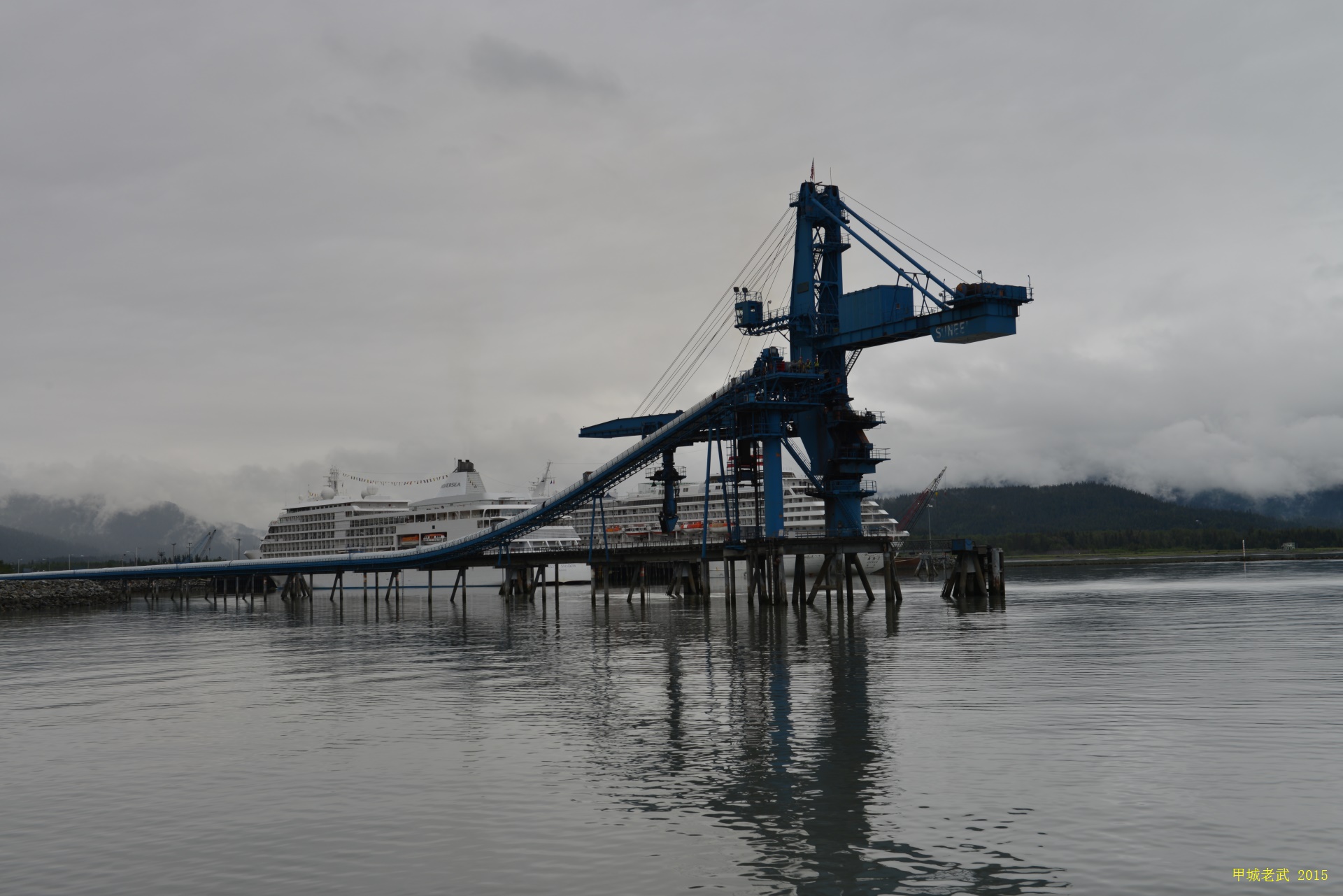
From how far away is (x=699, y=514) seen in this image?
132 m

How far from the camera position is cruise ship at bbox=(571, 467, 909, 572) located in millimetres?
123875

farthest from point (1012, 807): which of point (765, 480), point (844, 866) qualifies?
point (765, 480)

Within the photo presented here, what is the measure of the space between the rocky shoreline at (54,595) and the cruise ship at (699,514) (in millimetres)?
55296

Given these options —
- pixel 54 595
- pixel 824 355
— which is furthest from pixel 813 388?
pixel 54 595

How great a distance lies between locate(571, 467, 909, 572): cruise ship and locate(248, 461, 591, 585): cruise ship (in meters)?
7.94

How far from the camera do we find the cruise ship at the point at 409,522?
392 feet

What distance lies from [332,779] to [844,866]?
9897 millimetres

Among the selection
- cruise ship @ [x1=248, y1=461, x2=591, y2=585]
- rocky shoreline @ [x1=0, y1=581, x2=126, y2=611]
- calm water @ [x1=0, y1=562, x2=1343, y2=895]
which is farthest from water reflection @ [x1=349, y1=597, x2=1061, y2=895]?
rocky shoreline @ [x1=0, y1=581, x2=126, y2=611]

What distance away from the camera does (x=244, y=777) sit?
64.0 ft

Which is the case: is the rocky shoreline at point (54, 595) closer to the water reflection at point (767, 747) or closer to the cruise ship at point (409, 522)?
the cruise ship at point (409, 522)

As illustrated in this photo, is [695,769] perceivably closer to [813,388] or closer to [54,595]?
[813,388]

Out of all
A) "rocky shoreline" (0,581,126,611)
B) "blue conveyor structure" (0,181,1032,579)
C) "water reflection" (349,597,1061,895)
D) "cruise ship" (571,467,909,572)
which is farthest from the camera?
"cruise ship" (571,467,909,572)

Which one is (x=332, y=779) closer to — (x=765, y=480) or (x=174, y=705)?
(x=174, y=705)

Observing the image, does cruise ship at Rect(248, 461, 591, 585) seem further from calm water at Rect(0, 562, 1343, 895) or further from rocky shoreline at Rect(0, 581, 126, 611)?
calm water at Rect(0, 562, 1343, 895)
